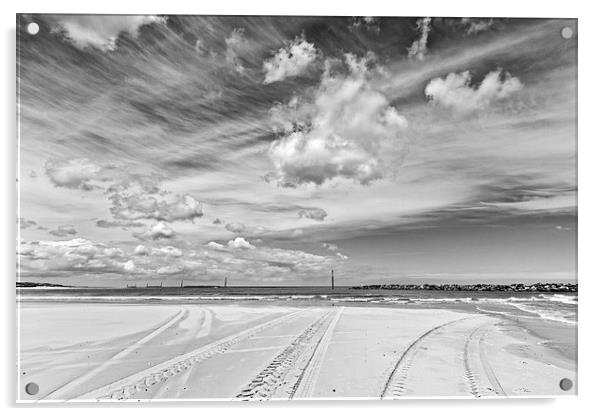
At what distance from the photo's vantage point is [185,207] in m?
3.96

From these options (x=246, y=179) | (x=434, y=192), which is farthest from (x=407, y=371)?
(x=246, y=179)

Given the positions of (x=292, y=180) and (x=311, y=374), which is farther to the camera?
(x=292, y=180)

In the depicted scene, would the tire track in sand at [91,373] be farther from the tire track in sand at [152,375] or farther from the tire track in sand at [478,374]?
the tire track in sand at [478,374]

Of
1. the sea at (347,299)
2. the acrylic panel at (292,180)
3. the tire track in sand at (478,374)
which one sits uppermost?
the acrylic panel at (292,180)

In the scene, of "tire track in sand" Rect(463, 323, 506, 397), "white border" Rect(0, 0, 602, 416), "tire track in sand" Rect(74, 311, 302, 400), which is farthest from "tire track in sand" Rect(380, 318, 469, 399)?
"tire track in sand" Rect(74, 311, 302, 400)

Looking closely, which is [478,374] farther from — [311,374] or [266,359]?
[266,359]

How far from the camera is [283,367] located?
3.72m

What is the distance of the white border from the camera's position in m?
3.59

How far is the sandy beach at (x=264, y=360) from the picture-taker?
352 cm

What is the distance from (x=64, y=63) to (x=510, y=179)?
411 centimetres

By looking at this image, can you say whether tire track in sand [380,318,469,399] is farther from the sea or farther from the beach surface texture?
the sea

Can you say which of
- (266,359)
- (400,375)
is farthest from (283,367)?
(400,375)
